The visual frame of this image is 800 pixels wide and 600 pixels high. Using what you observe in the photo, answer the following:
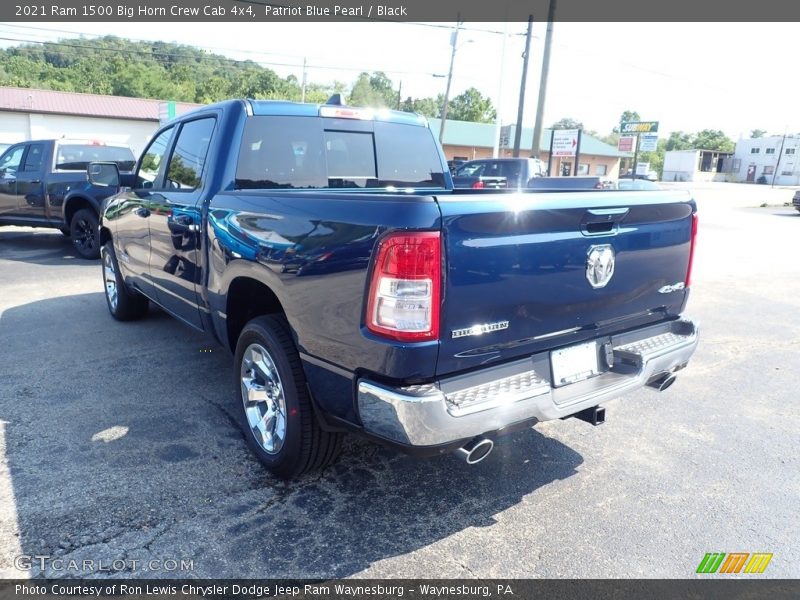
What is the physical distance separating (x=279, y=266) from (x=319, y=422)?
79 centimetres

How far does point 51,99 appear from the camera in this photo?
38.3 m

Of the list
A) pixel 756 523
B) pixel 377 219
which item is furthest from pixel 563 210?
pixel 756 523

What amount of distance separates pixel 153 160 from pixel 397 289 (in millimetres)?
3533

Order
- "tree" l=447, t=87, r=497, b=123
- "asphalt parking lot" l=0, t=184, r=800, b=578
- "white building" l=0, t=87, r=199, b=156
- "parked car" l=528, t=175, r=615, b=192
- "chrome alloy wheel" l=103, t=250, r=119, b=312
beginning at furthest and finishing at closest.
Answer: "tree" l=447, t=87, r=497, b=123, "white building" l=0, t=87, r=199, b=156, "parked car" l=528, t=175, r=615, b=192, "chrome alloy wheel" l=103, t=250, r=119, b=312, "asphalt parking lot" l=0, t=184, r=800, b=578

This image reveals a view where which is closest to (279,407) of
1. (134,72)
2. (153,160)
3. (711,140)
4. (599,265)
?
(599,265)

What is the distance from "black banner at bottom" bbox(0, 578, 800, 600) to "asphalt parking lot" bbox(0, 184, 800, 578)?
2.1 inches

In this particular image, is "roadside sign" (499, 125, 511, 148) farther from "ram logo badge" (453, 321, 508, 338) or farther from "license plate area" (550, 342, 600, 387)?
"ram logo badge" (453, 321, 508, 338)

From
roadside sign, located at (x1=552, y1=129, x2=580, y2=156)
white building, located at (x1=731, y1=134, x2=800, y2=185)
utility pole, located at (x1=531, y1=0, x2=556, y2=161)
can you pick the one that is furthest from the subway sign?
white building, located at (x1=731, y1=134, x2=800, y2=185)

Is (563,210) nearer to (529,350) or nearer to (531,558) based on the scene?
(529,350)

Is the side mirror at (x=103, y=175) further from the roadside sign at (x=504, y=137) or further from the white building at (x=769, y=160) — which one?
the white building at (x=769, y=160)

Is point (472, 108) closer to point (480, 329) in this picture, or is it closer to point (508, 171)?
point (508, 171)

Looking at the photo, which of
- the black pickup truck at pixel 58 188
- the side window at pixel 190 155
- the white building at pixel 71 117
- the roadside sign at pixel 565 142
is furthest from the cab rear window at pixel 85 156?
the white building at pixel 71 117

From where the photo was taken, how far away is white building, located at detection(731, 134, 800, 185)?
294 ft

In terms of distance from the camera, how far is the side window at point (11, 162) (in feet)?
33.9
